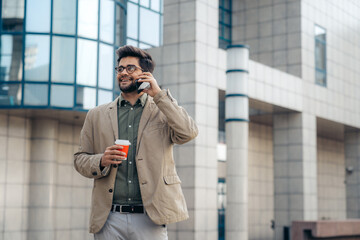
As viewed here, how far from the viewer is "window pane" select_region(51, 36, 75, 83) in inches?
688

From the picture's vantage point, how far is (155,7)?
75.5ft

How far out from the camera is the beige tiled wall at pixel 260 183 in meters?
27.0

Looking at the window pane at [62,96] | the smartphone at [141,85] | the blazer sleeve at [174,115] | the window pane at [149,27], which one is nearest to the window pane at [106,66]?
the window pane at [62,96]

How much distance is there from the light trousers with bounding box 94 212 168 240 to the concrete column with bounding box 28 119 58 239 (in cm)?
1547

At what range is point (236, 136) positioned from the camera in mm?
15914

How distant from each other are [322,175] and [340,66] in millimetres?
7029

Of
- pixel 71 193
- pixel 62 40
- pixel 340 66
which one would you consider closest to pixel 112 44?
pixel 62 40

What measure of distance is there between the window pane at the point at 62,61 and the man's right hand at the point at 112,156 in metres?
14.2

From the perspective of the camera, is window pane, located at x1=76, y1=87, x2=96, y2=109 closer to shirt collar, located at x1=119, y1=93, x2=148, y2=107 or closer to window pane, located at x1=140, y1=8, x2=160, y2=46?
window pane, located at x1=140, y1=8, x2=160, y2=46

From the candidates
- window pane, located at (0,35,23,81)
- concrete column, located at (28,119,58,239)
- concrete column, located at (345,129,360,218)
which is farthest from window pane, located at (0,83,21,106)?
concrete column, located at (345,129,360,218)

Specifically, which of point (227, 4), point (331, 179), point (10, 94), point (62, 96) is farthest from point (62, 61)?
point (331, 179)

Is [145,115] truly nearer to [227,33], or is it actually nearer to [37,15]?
[37,15]

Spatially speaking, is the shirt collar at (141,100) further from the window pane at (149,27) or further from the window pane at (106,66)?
the window pane at (149,27)

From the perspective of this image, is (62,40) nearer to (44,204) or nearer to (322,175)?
(44,204)
